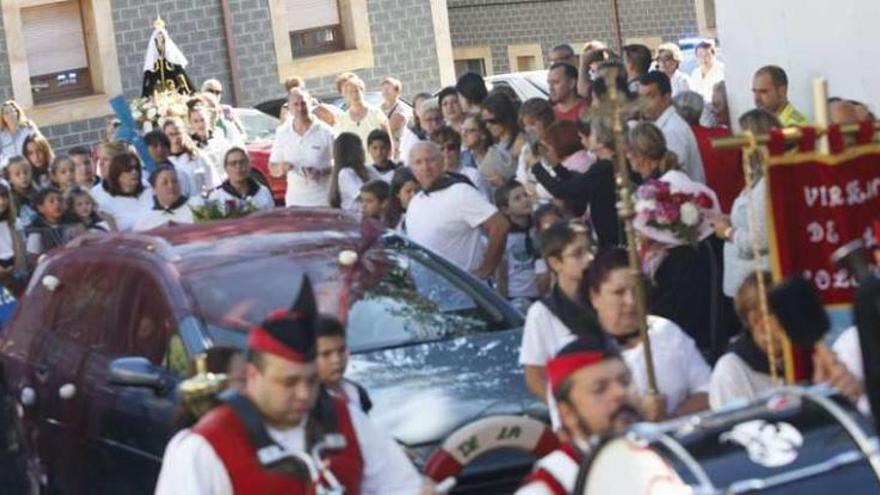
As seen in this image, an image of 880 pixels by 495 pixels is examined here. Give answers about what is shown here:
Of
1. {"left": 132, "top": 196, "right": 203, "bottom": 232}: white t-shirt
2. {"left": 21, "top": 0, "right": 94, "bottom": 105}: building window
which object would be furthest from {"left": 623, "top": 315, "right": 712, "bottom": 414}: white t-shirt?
{"left": 21, "top": 0, "right": 94, "bottom": 105}: building window

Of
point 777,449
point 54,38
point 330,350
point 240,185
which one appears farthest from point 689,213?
point 54,38

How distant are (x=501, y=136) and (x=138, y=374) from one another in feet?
19.0

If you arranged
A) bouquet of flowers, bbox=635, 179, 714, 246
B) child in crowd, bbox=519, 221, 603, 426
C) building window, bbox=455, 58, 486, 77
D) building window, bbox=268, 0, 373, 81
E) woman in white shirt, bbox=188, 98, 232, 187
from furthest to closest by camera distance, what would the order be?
1. building window, bbox=455, 58, 486, 77
2. building window, bbox=268, 0, 373, 81
3. woman in white shirt, bbox=188, 98, 232, 187
4. bouquet of flowers, bbox=635, 179, 714, 246
5. child in crowd, bbox=519, 221, 603, 426

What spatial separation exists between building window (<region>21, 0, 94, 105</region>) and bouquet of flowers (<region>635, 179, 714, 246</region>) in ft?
68.6

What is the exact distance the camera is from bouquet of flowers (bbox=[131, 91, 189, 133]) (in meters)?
23.3

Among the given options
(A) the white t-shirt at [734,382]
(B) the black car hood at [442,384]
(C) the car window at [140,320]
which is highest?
(C) the car window at [140,320]

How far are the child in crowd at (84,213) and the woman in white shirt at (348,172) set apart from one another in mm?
1586

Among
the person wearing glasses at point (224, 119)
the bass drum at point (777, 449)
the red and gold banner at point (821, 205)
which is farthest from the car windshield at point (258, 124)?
the bass drum at point (777, 449)

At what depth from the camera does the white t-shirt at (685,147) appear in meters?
13.6

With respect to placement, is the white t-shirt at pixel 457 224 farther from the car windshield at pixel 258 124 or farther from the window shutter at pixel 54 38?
the window shutter at pixel 54 38

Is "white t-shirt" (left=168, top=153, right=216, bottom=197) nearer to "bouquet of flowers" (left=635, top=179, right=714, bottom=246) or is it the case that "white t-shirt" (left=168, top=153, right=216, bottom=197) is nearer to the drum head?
"bouquet of flowers" (left=635, top=179, right=714, bottom=246)

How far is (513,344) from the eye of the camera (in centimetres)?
1109

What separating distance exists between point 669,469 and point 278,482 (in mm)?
1196

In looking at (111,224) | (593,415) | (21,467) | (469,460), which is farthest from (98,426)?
(111,224)
